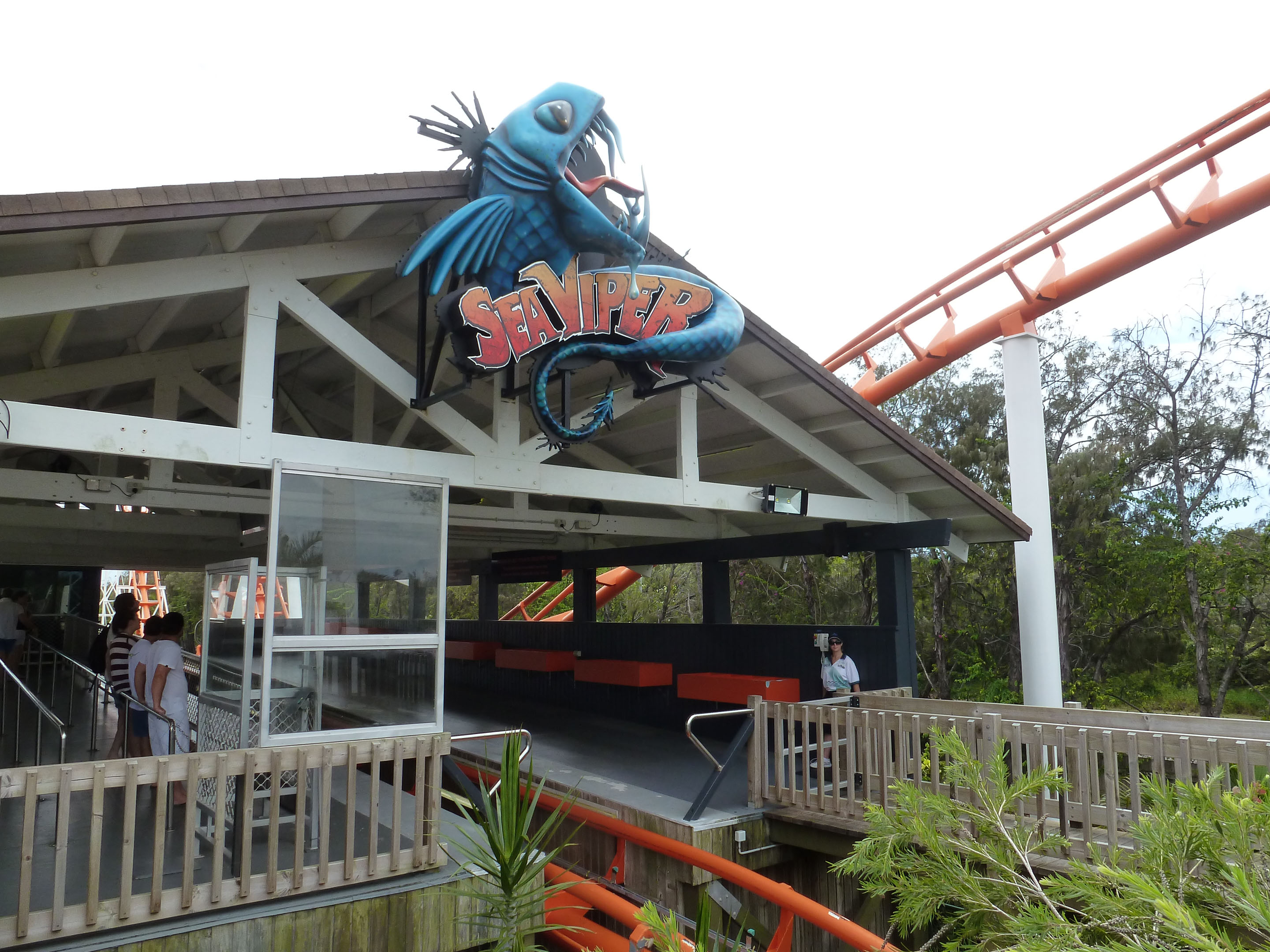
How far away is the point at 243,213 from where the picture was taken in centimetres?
541

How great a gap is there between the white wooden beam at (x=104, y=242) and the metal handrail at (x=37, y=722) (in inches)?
105

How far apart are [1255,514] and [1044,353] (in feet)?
20.1

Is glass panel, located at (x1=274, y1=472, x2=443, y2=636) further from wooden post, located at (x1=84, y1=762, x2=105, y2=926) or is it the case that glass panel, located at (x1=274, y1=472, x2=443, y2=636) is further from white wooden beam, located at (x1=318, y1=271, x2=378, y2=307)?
white wooden beam, located at (x1=318, y1=271, x2=378, y2=307)

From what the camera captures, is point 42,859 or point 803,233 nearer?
point 42,859

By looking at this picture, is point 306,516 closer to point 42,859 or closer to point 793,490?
point 42,859

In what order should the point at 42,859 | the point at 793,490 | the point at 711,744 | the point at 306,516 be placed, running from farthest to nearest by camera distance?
the point at 711,744 → the point at 793,490 → the point at 306,516 → the point at 42,859

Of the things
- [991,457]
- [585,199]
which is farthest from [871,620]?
[585,199]

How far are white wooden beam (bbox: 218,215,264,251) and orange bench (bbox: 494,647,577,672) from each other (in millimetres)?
9574

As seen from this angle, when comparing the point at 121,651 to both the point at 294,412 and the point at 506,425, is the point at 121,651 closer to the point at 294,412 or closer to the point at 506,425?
the point at 294,412

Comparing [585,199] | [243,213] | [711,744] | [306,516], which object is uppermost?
[585,199]

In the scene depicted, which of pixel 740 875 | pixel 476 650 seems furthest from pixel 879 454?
pixel 476 650

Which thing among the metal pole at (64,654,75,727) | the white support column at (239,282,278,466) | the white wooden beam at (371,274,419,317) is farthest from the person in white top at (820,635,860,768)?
the metal pole at (64,654,75,727)

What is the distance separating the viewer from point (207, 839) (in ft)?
17.9

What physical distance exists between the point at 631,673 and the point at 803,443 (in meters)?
4.78
